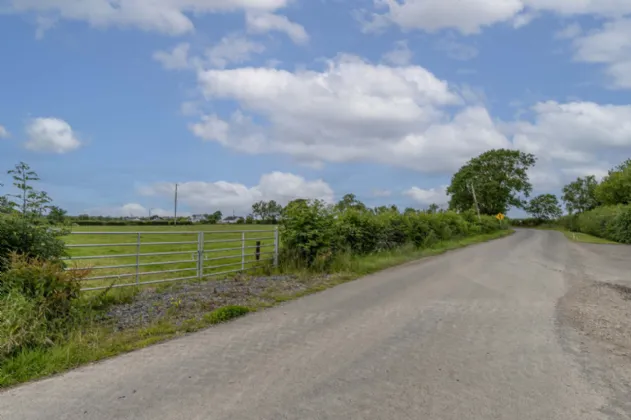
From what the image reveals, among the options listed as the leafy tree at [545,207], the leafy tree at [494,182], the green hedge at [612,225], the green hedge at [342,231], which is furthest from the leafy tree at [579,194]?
the green hedge at [342,231]

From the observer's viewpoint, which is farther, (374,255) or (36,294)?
(374,255)

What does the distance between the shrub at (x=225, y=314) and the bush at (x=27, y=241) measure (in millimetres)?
2497

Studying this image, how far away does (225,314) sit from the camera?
6.52 m

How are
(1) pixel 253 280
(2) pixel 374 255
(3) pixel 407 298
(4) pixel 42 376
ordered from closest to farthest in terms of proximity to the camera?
(4) pixel 42 376 < (3) pixel 407 298 < (1) pixel 253 280 < (2) pixel 374 255

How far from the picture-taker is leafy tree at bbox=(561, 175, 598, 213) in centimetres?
8438

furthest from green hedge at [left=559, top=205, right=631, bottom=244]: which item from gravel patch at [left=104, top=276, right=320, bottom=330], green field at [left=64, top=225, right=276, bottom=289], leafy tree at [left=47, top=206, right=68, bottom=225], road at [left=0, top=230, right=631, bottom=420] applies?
leafy tree at [left=47, top=206, right=68, bottom=225]

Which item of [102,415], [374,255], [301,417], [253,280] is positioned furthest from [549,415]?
[374,255]

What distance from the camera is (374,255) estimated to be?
15.9m

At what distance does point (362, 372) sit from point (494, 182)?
6964cm

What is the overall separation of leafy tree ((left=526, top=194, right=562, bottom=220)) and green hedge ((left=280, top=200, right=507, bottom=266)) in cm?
7537

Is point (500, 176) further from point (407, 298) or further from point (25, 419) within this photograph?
point (25, 419)

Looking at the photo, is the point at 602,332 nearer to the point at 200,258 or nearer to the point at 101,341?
the point at 101,341

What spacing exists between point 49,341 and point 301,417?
3.38 meters

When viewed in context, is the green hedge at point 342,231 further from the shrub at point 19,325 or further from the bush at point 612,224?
the bush at point 612,224
